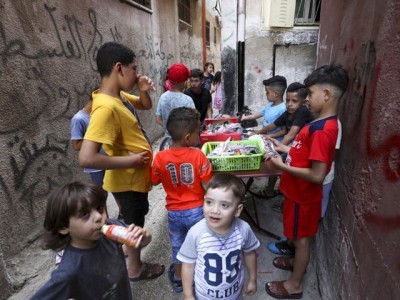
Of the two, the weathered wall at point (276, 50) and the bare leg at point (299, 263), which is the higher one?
the weathered wall at point (276, 50)

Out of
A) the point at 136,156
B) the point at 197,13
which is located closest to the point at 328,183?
the point at 136,156

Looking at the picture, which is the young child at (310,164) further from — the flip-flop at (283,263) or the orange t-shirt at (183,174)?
the orange t-shirt at (183,174)

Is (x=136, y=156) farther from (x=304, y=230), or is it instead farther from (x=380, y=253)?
(x=380, y=253)

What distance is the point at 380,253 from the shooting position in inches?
51.5

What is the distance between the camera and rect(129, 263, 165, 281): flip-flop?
2551mm

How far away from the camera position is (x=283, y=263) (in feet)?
8.77

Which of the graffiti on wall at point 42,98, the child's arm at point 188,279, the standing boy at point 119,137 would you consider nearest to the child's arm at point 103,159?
the standing boy at point 119,137

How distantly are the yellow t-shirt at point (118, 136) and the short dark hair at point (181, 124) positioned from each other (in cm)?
26

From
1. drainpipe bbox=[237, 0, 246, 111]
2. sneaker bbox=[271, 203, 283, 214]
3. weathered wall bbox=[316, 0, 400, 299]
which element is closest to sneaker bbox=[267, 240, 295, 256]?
weathered wall bbox=[316, 0, 400, 299]

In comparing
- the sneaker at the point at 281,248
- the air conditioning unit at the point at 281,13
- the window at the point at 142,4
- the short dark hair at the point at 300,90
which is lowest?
the sneaker at the point at 281,248

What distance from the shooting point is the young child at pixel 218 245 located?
146 cm

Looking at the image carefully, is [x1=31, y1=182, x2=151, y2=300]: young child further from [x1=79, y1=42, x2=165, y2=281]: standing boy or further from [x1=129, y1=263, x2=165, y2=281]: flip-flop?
[x1=129, y1=263, x2=165, y2=281]: flip-flop

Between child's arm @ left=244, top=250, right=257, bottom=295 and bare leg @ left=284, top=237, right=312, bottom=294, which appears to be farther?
bare leg @ left=284, top=237, right=312, bottom=294

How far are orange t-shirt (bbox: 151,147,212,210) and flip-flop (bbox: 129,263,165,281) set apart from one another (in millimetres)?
933
